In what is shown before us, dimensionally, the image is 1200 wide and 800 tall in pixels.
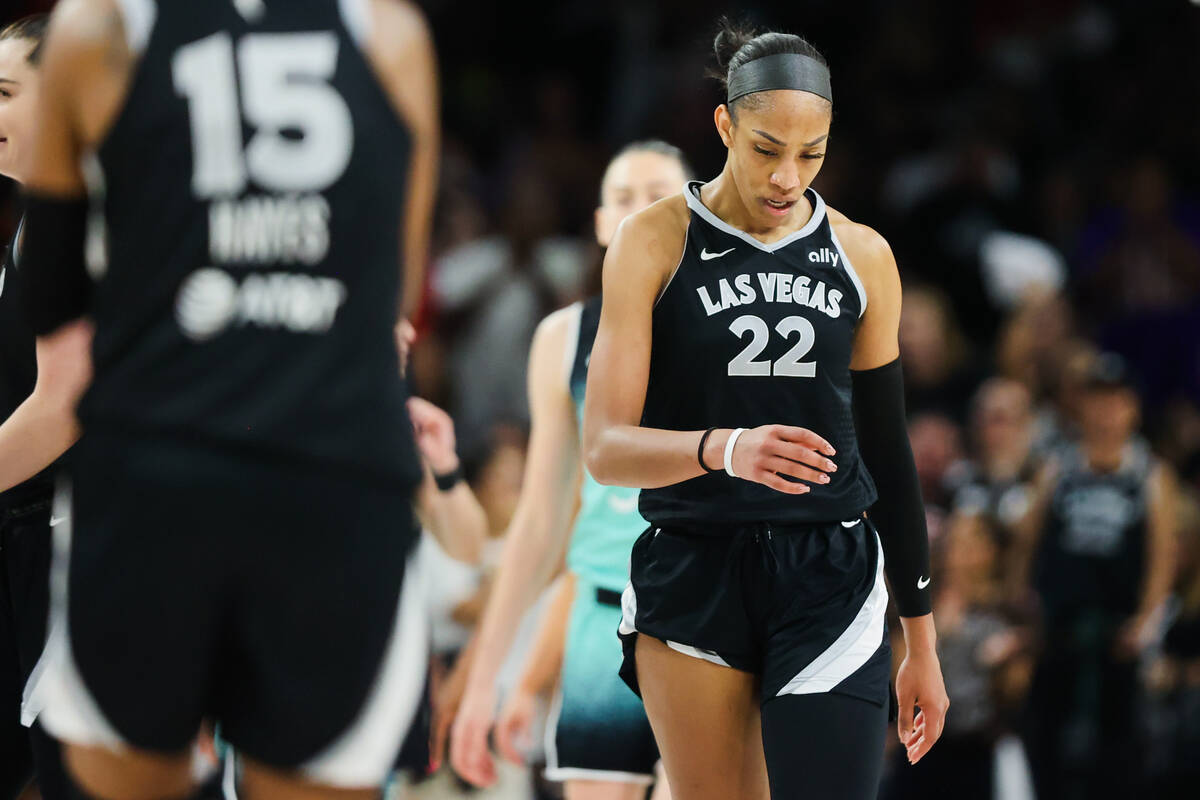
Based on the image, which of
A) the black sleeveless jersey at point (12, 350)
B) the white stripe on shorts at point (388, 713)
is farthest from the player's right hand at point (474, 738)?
the white stripe on shorts at point (388, 713)

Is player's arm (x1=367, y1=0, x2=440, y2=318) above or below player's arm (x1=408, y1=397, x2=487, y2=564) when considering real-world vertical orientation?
above

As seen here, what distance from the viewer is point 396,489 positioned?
2.47m

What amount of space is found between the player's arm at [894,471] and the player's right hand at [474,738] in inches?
47.7

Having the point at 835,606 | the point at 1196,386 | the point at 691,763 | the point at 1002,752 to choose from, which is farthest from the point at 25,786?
the point at 1196,386

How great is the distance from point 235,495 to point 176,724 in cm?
36

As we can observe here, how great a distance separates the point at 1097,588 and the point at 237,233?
7036mm

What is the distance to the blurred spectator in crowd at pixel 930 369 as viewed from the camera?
30.9 feet

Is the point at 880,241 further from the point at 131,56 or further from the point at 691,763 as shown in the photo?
the point at 131,56

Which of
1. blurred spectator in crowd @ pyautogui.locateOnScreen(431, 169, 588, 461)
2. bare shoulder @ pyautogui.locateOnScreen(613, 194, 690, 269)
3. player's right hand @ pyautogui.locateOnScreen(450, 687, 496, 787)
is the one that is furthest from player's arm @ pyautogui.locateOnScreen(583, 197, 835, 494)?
blurred spectator in crowd @ pyautogui.locateOnScreen(431, 169, 588, 461)

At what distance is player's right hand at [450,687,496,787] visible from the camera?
4.42 m

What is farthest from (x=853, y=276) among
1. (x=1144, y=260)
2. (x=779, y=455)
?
(x=1144, y=260)

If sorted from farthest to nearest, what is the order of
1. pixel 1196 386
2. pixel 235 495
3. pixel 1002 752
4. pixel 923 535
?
pixel 1196 386
pixel 1002 752
pixel 923 535
pixel 235 495

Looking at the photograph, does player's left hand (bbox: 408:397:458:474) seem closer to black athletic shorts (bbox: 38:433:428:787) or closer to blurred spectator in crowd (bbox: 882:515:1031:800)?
black athletic shorts (bbox: 38:433:428:787)

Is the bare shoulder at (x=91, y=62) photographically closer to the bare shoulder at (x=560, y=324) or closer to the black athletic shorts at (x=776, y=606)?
the black athletic shorts at (x=776, y=606)
